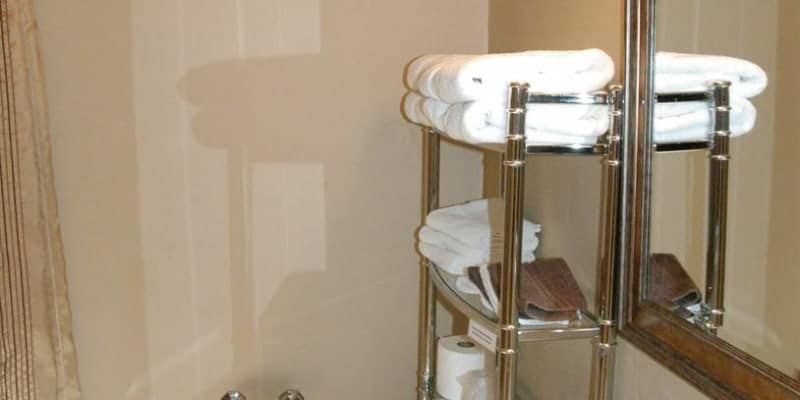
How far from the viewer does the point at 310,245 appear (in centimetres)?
192

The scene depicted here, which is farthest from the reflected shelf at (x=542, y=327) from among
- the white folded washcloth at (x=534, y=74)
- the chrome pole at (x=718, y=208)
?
the white folded washcloth at (x=534, y=74)

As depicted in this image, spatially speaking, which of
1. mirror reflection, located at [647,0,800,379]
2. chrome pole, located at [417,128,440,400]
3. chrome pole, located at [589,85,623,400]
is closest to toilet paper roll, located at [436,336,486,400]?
chrome pole, located at [417,128,440,400]

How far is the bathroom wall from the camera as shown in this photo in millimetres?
1752

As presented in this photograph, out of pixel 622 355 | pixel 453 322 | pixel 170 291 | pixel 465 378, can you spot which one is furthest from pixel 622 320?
pixel 170 291

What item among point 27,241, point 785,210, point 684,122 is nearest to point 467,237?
point 684,122

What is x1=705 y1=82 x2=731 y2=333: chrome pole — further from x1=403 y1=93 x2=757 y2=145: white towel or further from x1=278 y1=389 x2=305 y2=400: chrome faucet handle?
x1=278 y1=389 x2=305 y2=400: chrome faucet handle

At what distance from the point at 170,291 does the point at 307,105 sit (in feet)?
1.71

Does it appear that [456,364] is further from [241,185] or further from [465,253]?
[241,185]

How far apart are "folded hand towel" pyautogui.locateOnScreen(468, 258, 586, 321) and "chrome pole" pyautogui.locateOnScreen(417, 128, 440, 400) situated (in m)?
0.40

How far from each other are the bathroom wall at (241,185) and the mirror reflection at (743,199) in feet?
2.94

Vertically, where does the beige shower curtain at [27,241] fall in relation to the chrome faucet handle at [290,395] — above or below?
above

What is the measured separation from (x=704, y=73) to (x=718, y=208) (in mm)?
176

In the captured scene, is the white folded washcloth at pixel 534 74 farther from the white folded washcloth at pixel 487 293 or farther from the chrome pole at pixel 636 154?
the white folded washcloth at pixel 487 293

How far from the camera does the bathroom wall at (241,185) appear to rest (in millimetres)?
1752
